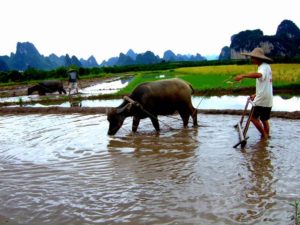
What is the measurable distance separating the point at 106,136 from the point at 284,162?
4200 mm

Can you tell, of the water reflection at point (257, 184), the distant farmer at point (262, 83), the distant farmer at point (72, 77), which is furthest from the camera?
the distant farmer at point (72, 77)

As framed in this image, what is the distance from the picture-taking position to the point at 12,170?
604 cm

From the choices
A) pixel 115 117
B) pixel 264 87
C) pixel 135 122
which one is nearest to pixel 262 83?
pixel 264 87

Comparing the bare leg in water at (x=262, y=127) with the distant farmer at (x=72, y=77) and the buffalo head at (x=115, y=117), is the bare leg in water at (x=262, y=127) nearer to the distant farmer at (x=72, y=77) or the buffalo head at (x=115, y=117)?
the buffalo head at (x=115, y=117)

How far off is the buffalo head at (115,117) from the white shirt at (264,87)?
301 centimetres

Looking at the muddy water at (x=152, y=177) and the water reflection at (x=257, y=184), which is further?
the muddy water at (x=152, y=177)

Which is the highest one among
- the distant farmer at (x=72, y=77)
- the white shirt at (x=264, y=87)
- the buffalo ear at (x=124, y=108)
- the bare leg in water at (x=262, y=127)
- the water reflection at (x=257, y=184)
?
the distant farmer at (x=72, y=77)

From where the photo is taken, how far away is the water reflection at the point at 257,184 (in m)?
3.76

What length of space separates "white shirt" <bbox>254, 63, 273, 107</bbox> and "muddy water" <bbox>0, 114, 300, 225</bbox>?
764 mm

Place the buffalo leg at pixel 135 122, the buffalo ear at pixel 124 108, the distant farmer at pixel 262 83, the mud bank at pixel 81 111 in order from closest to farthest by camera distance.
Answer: the distant farmer at pixel 262 83 < the buffalo ear at pixel 124 108 < the buffalo leg at pixel 135 122 < the mud bank at pixel 81 111

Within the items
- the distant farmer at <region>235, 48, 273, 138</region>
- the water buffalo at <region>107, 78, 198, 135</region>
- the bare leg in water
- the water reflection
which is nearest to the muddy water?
the water reflection

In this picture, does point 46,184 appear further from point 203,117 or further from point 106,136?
point 203,117

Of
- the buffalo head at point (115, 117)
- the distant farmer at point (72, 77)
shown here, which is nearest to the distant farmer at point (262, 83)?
the buffalo head at point (115, 117)

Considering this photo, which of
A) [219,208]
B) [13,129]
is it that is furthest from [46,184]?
[13,129]
